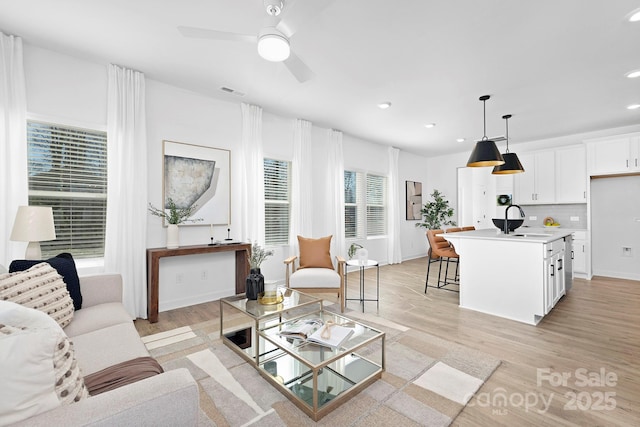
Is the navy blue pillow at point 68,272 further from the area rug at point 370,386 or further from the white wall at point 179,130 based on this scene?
the white wall at point 179,130

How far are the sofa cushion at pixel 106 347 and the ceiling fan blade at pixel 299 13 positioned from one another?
7.21 feet

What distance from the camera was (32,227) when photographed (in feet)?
7.70

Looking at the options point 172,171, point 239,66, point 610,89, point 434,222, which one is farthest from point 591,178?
point 172,171

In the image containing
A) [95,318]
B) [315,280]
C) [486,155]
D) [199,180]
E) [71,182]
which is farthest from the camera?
[199,180]

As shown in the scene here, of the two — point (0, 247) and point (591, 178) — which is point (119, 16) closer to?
point (0, 247)

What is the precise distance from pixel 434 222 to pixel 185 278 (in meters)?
5.93

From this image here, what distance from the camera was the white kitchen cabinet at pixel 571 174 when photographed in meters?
5.43

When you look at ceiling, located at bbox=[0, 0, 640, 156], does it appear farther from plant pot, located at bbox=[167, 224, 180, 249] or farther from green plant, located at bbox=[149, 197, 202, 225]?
plant pot, located at bbox=[167, 224, 180, 249]

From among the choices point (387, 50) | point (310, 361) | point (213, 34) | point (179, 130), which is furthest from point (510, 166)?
point (179, 130)

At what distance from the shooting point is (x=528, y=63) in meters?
3.07

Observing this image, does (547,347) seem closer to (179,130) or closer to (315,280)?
(315,280)

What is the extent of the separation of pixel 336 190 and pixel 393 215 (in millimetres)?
1905

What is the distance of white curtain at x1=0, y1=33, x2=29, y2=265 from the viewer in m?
2.61

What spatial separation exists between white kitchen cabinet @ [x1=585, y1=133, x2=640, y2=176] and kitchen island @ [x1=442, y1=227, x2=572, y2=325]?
259cm
